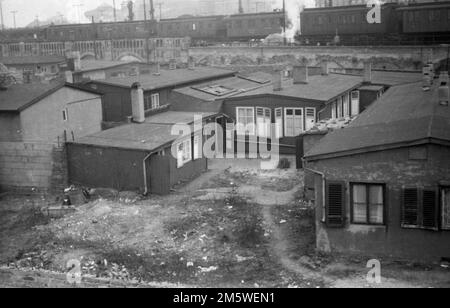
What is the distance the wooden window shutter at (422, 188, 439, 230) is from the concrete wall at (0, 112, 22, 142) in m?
19.7

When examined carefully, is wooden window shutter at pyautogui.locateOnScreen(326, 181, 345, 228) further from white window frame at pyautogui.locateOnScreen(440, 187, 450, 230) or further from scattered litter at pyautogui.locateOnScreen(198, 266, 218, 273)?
scattered litter at pyautogui.locateOnScreen(198, 266, 218, 273)

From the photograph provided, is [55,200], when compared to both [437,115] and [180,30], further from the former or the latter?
[180,30]

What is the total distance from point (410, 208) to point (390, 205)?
0.59m

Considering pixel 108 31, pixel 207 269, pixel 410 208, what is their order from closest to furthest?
pixel 410 208 < pixel 207 269 < pixel 108 31

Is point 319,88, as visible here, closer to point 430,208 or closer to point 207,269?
point 430,208

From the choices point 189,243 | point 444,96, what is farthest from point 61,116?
point 444,96

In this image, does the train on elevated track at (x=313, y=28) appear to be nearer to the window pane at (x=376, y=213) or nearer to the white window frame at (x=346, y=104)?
the white window frame at (x=346, y=104)

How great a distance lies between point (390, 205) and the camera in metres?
17.1

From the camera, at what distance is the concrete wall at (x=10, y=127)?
2748 centimetres

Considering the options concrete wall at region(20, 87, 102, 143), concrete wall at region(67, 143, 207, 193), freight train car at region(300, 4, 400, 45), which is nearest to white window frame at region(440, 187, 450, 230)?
concrete wall at region(67, 143, 207, 193)

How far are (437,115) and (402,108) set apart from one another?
3.63 m

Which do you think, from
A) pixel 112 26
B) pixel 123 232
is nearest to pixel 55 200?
pixel 123 232

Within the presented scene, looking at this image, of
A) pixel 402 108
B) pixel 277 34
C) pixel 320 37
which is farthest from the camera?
pixel 277 34
